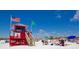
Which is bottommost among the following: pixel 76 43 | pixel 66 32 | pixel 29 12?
pixel 76 43

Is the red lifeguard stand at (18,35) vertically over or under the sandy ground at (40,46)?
over

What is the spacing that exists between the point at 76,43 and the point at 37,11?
87 centimetres

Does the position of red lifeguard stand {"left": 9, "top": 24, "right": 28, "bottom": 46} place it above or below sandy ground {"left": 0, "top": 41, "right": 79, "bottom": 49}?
above

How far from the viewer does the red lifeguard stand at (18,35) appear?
2871 millimetres

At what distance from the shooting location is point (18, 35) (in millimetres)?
2896

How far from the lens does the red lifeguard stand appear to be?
113 inches

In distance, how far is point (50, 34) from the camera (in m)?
2.90

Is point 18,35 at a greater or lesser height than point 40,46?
greater
